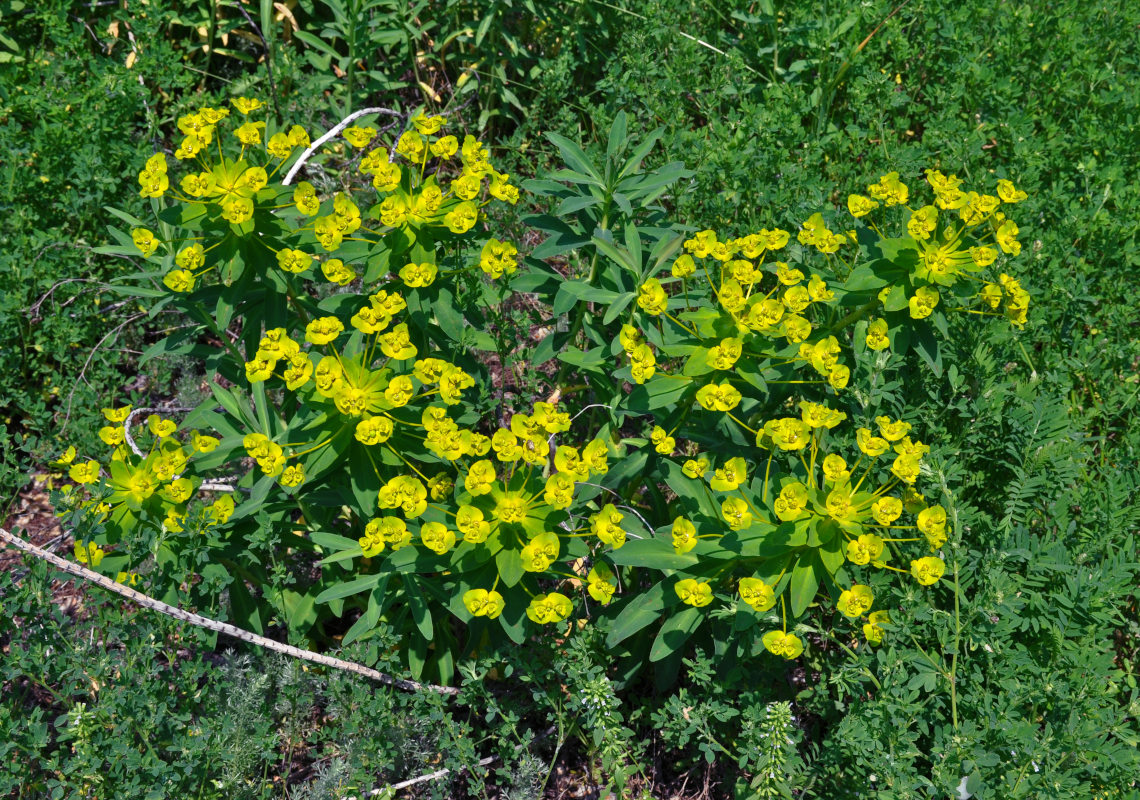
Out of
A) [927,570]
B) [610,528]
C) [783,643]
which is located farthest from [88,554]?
[927,570]

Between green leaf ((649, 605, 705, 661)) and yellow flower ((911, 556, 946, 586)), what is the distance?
1.78ft

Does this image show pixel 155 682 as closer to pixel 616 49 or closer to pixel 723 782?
pixel 723 782

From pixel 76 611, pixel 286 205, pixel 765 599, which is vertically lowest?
pixel 76 611

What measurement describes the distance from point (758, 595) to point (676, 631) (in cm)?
40

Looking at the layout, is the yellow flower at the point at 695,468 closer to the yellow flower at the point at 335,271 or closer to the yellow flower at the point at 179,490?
the yellow flower at the point at 335,271

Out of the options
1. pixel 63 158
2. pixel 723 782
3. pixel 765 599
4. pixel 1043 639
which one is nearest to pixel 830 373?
pixel 765 599

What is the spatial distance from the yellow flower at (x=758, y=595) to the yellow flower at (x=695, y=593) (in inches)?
3.9

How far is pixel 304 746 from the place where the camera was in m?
3.07

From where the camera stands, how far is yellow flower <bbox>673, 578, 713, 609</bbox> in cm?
235

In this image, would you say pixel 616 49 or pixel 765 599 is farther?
pixel 616 49

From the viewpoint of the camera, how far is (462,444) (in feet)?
7.75

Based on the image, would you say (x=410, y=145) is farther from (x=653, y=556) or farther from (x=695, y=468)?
(x=653, y=556)

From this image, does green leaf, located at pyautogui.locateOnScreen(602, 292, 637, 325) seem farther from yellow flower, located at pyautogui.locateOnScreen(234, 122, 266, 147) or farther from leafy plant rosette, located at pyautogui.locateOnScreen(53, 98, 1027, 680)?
yellow flower, located at pyautogui.locateOnScreen(234, 122, 266, 147)

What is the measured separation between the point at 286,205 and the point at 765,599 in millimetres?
1665
